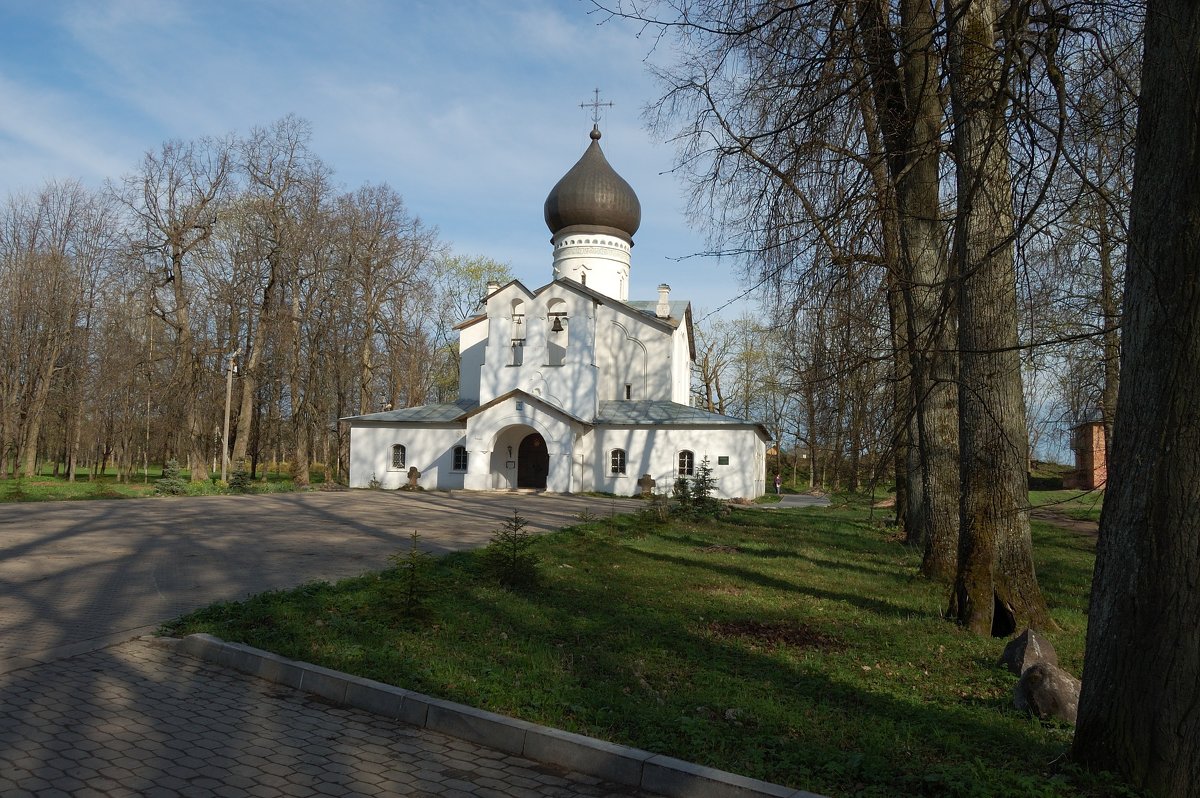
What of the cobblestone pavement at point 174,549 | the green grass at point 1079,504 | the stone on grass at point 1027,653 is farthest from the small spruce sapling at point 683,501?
the stone on grass at point 1027,653

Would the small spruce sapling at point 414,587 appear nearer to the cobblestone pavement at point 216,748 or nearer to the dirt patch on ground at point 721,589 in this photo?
the cobblestone pavement at point 216,748

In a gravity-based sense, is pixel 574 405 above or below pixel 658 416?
above

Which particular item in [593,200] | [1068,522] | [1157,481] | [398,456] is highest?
[593,200]

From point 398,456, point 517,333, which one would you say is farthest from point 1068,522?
point 398,456

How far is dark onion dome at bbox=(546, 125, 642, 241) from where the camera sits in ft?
127

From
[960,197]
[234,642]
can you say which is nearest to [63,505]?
[234,642]

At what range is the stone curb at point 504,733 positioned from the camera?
430 cm

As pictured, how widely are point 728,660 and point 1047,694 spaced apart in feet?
7.50

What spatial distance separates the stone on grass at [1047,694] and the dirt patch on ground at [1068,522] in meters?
15.7

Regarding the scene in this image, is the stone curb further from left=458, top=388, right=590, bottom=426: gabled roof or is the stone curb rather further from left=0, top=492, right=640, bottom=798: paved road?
left=458, top=388, right=590, bottom=426: gabled roof

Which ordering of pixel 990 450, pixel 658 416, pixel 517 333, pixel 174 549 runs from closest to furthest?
pixel 990 450, pixel 174 549, pixel 658 416, pixel 517 333

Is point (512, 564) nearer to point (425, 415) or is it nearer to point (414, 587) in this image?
point (414, 587)

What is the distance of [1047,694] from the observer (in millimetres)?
5652

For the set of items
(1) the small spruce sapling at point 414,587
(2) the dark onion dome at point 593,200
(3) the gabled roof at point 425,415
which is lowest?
(1) the small spruce sapling at point 414,587
